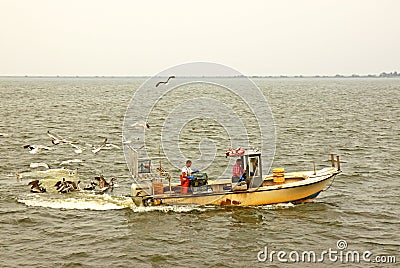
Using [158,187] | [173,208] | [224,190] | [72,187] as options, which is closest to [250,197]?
[224,190]

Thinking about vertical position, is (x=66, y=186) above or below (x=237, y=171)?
below

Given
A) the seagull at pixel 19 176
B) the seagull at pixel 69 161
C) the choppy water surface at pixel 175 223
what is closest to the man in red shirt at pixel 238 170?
the choppy water surface at pixel 175 223

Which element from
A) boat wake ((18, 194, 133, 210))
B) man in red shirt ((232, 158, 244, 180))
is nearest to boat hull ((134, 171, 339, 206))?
man in red shirt ((232, 158, 244, 180))

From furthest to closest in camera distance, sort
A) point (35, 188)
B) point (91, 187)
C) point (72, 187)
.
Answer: point (91, 187) < point (72, 187) < point (35, 188)

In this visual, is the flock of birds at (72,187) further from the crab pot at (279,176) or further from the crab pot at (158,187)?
the crab pot at (279,176)

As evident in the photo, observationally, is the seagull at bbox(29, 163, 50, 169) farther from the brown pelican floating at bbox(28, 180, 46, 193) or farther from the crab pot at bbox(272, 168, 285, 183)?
the crab pot at bbox(272, 168, 285, 183)

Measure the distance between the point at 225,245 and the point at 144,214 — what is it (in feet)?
15.1

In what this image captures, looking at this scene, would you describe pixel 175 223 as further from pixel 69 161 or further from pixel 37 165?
pixel 37 165

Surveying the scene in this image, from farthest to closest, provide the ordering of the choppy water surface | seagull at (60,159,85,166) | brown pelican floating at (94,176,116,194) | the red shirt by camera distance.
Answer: seagull at (60,159,85,166) < brown pelican floating at (94,176,116,194) < the red shirt < the choppy water surface

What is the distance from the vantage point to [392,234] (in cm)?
1866

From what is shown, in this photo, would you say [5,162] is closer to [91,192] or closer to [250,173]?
[91,192]

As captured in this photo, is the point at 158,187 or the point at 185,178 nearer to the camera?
the point at 185,178

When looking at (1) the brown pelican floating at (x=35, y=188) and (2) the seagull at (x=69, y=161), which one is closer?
(1) the brown pelican floating at (x=35, y=188)

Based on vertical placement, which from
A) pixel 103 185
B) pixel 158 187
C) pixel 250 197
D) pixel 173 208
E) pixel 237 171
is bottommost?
pixel 173 208
